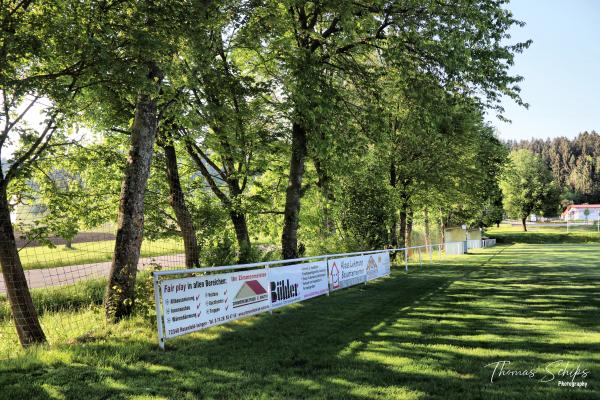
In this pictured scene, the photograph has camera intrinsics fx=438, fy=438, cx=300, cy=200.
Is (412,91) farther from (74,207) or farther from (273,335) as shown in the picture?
(74,207)

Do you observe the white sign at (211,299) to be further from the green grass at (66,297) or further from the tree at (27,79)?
the green grass at (66,297)

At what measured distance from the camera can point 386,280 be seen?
1759cm

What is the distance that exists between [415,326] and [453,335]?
3.21 feet

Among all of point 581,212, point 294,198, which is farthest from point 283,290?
point 581,212

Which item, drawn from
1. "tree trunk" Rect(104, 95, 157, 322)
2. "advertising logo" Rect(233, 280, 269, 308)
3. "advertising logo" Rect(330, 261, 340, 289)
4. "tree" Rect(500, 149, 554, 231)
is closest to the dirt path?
"advertising logo" Rect(330, 261, 340, 289)

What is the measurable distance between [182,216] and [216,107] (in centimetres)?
524

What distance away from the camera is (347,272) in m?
15.2

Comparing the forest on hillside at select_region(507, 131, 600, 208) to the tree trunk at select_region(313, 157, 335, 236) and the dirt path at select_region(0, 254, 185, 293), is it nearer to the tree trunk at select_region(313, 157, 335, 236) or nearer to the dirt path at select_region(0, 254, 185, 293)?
the tree trunk at select_region(313, 157, 335, 236)

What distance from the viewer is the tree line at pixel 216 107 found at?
8164mm

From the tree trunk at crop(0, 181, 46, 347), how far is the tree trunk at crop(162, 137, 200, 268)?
6563 mm

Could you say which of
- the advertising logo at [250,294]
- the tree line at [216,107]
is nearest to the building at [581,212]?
the tree line at [216,107]

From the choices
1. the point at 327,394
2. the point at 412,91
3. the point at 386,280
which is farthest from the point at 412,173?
the point at 327,394

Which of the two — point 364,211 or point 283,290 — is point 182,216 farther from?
point 364,211

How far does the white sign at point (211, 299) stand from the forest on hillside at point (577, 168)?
131238mm
